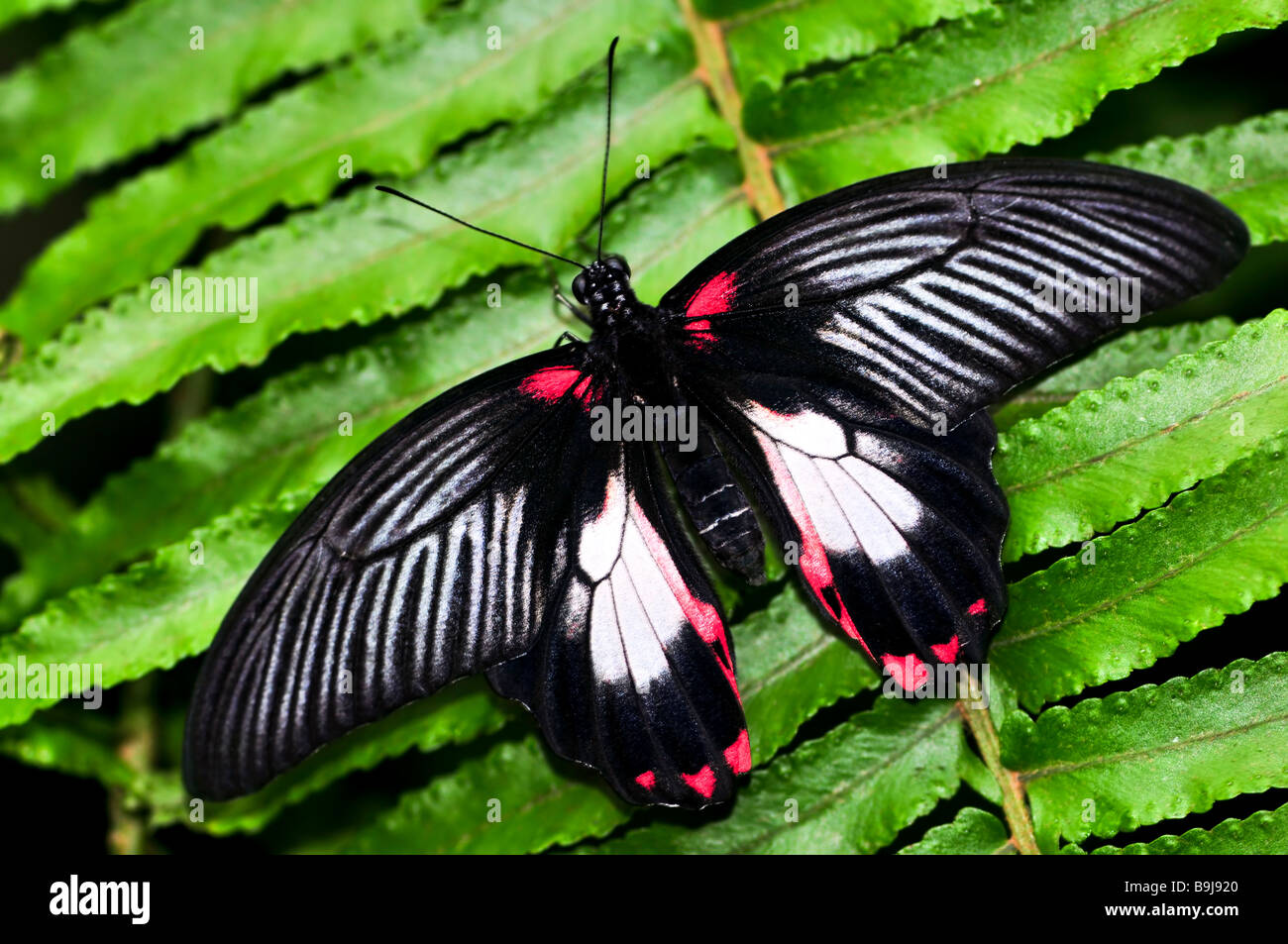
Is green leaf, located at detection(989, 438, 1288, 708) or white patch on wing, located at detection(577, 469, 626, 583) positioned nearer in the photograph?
green leaf, located at detection(989, 438, 1288, 708)

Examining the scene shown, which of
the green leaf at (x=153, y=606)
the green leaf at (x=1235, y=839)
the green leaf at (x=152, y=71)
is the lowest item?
the green leaf at (x=1235, y=839)

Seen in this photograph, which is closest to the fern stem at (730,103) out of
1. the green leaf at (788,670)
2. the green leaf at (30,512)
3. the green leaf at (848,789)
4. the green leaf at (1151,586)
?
the green leaf at (788,670)

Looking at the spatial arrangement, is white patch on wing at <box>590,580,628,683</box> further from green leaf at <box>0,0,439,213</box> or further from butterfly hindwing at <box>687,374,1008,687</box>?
green leaf at <box>0,0,439,213</box>

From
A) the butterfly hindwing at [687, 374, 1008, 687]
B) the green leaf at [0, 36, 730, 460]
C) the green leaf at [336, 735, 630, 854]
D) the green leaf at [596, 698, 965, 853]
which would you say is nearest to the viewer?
the butterfly hindwing at [687, 374, 1008, 687]

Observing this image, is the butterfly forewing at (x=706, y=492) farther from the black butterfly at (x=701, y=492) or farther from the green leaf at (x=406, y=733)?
the green leaf at (x=406, y=733)

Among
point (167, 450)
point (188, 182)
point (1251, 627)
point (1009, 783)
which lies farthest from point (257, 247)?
point (1251, 627)

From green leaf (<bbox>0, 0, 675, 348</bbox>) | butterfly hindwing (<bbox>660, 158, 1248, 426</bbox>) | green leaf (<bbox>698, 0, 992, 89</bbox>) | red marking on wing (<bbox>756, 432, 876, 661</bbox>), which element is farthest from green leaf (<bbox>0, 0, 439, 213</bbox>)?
red marking on wing (<bbox>756, 432, 876, 661</bbox>)

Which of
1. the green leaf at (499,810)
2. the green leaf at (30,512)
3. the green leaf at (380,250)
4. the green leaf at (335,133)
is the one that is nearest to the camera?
the green leaf at (499,810)
